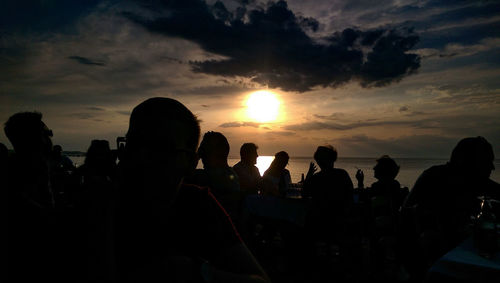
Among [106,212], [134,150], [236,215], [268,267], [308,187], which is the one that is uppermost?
[134,150]

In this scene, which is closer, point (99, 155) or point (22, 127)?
point (22, 127)

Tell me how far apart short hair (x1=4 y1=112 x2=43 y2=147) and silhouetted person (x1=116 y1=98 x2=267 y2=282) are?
1578 mm

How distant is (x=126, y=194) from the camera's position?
1.06 m

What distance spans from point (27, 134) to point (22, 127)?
11cm

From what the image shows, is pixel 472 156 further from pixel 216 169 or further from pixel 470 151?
pixel 216 169

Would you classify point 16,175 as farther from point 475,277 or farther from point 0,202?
point 475,277

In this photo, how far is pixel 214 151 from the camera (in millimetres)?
4312

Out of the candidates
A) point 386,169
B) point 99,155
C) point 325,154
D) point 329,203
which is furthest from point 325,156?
point 99,155

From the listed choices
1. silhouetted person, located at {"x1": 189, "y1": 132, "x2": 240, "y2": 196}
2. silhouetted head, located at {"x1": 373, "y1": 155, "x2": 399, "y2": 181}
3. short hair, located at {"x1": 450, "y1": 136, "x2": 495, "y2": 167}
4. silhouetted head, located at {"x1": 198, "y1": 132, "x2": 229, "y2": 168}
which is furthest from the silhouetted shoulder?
silhouetted head, located at {"x1": 373, "y1": 155, "x2": 399, "y2": 181}

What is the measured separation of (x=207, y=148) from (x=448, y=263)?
9.94 ft

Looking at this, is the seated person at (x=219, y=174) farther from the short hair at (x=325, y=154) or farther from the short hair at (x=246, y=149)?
the short hair at (x=246, y=149)

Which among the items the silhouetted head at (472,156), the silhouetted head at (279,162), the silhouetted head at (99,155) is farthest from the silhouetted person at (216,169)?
the silhouetted head at (472,156)

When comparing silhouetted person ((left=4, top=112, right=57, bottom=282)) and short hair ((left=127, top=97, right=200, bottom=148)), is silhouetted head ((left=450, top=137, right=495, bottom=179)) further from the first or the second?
silhouetted person ((left=4, top=112, right=57, bottom=282))

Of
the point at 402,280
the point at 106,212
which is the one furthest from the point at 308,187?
the point at 106,212
